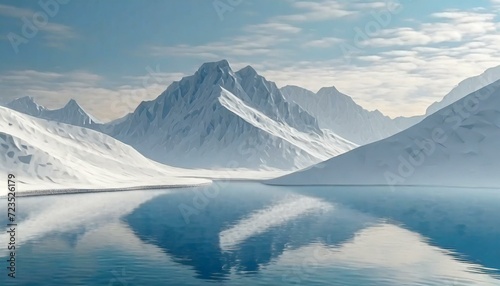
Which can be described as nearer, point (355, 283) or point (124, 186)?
point (355, 283)

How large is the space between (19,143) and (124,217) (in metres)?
125

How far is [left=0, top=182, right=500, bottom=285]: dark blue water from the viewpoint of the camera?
157ft

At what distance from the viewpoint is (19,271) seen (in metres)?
48.4

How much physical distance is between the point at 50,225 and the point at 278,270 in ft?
147

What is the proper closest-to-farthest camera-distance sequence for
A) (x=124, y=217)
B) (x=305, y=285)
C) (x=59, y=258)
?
(x=305, y=285) < (x=59, y=258) < (x=124, y=217)

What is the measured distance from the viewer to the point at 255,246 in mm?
64375

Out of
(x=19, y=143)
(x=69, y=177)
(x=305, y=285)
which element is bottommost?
(x=305, y=285)

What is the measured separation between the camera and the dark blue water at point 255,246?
157 feet

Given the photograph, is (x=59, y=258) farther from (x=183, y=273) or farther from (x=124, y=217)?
(x=124, y=217)

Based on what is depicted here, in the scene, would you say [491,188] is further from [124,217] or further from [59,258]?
[59,258]

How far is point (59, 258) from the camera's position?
54969 mm

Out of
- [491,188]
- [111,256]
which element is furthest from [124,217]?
[491,188]

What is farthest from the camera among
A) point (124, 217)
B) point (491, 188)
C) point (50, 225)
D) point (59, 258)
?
point (491, 188)

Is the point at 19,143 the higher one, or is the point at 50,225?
the point at 19,143
